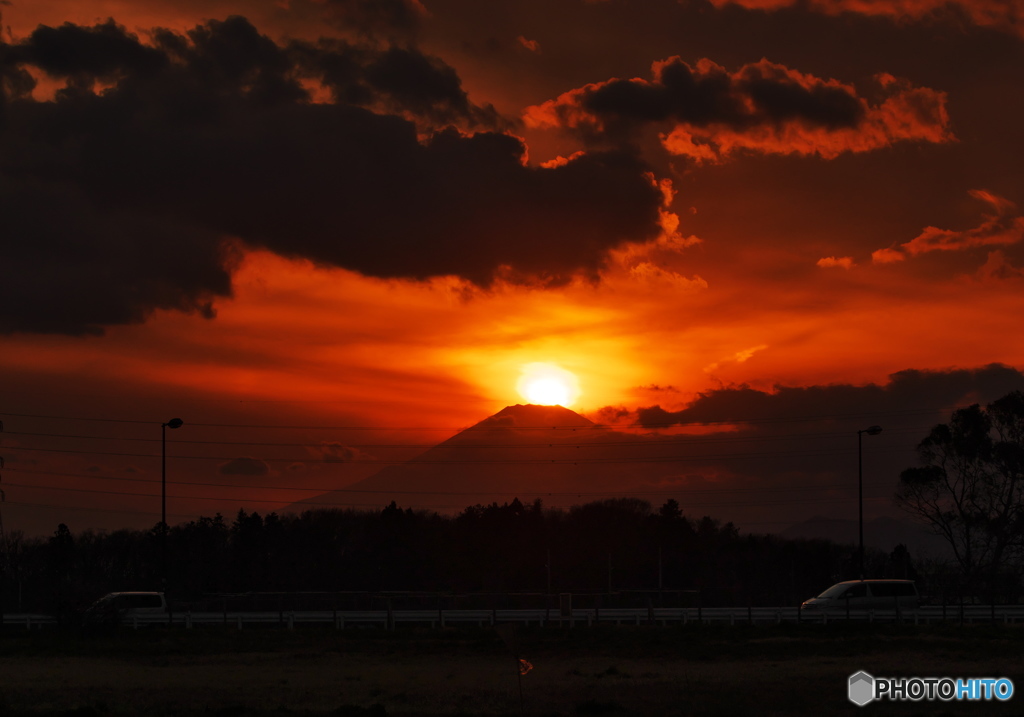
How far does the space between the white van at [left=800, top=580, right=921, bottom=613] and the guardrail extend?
25.1 inches

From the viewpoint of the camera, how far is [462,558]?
343 feet

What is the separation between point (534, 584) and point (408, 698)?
82875mm

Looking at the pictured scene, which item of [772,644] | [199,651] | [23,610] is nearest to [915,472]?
[772,644]

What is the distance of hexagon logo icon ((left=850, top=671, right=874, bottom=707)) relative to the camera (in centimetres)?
2482

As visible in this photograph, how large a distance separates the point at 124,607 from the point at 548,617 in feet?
68.4

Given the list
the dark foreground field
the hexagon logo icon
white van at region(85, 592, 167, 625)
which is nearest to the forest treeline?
white van at region(85, 592, 167, 625)

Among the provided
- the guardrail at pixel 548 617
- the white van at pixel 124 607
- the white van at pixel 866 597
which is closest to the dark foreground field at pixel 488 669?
the white van at pixel 124 607

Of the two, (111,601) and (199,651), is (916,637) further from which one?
(111,601)

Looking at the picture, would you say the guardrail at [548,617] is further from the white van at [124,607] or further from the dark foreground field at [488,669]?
the dark foreground field at [488,669]

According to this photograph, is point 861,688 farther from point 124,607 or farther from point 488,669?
point 124,607

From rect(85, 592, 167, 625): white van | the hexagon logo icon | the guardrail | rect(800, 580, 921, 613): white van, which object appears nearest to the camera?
the hexagon logo icon

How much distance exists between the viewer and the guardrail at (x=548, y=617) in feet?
165

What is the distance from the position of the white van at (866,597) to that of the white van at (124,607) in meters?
32.3

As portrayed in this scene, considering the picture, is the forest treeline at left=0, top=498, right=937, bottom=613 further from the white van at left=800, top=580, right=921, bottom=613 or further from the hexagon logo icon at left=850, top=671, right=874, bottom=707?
the hexagon logo icon at left=850, top=671, right=874, bottom=707
